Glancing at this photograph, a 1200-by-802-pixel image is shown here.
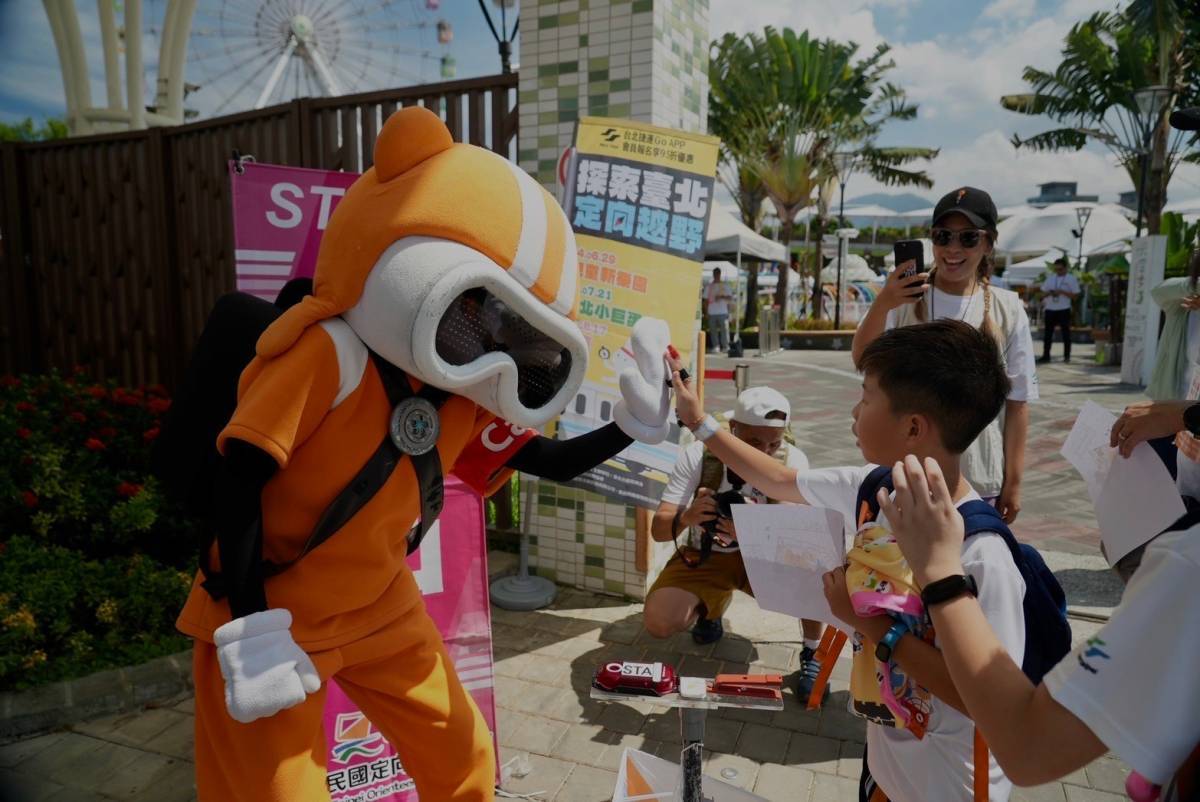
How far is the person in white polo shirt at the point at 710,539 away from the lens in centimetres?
315

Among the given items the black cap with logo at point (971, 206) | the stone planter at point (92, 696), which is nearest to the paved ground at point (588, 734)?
the stone planter at point (92, 696)

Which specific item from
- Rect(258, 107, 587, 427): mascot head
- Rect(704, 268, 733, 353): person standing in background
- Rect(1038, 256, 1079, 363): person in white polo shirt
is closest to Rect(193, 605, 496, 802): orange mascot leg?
Rect(258, 107, 587, 427): mascot head

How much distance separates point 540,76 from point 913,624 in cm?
346

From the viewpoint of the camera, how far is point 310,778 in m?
1.66

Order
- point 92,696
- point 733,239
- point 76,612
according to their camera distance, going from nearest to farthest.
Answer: point 92,696 → point 76,612 → point 733,239

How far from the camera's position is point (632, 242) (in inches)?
135

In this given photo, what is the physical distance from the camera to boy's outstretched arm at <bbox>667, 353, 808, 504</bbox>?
82.8 inches

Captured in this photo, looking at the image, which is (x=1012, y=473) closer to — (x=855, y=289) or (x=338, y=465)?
(x=338, y=465)

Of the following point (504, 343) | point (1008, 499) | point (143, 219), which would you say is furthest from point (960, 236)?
point (143, 219)

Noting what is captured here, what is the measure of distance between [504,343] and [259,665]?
2.87 feet

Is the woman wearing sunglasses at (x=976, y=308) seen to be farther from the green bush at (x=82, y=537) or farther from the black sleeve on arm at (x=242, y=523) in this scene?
the green bush at (x=82, y=537)

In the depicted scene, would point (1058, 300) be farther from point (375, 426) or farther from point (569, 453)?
point (375, 426)

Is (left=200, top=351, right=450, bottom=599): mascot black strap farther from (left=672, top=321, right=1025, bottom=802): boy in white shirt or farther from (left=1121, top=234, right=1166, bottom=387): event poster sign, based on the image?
(left=1121, top=234, right=1166, bottom=387): event poster sign

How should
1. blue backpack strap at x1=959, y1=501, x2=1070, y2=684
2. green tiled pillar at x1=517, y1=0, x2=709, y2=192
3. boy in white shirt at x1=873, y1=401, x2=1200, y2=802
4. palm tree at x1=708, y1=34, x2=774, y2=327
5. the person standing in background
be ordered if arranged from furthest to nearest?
1. palm tree at x1=708, y1=34, x2=774, y2=327
2. the person standing in background
3. green tiled pillar at x1=517, y1=0, x2=709, y2=192
4. blue backpack strap at x1=959, y1=501, x2=1070, y2=684
5. boy in white shirt at x1=873, y1=401, x2=1200, y2=802
